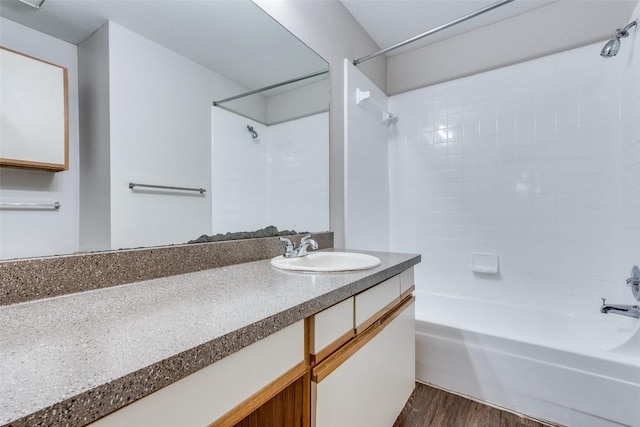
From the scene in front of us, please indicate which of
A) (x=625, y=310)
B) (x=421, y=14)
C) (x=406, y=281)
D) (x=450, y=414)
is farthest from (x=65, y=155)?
(x=625, y=310)

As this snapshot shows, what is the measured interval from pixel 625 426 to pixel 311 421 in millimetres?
1523

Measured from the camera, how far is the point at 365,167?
7.37 feet

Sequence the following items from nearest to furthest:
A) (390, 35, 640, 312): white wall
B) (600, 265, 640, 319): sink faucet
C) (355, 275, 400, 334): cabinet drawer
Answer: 1. (355, 275, 400, 334): cabinet drawer
2. (600, 265, 640, 319): sink faucet
3. (390, 35, 640, 312): white wall

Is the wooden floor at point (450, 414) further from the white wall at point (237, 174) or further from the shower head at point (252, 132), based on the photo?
the shower head at point (252, 132)

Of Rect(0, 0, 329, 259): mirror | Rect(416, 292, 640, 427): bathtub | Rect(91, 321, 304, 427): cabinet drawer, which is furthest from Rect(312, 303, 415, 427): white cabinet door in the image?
Rect(0, 0, 329, 259): mirror

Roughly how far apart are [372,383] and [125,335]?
2.78 feet

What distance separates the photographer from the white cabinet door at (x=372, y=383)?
81 cm

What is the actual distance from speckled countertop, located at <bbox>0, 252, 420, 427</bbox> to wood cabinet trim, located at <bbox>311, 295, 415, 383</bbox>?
0.53 ft

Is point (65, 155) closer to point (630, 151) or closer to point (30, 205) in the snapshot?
point (30, 205)

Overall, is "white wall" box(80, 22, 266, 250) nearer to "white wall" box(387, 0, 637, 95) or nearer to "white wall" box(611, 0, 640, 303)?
"white wall" box(387, 0, 637, 95)

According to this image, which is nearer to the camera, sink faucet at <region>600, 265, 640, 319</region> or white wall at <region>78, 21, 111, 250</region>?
white wall at <region>78, 21, 111, 250</region>

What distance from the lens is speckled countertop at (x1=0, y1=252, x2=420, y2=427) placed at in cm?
35

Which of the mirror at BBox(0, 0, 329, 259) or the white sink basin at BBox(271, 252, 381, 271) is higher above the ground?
the mirror at BBox(0, 0, 329, 259)

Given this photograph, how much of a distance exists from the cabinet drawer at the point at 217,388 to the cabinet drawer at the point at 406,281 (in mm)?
759
